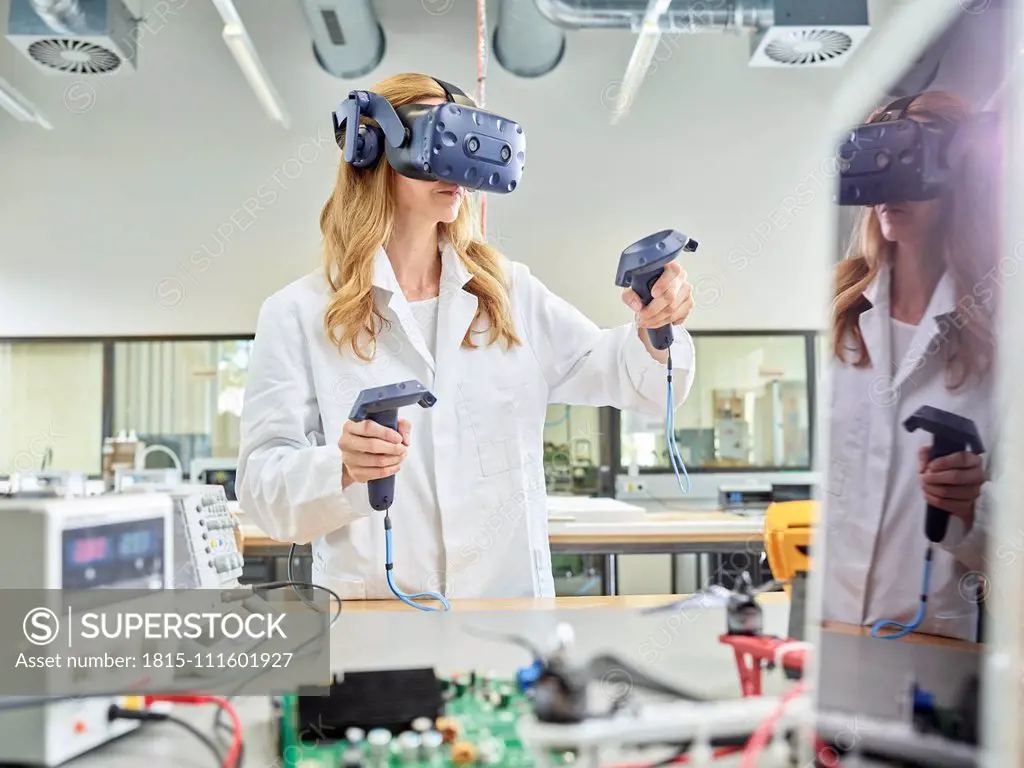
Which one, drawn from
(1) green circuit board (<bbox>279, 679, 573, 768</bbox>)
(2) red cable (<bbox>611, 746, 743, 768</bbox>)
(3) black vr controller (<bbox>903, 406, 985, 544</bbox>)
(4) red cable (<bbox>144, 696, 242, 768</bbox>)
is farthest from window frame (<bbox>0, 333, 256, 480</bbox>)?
(3) black vr controller (<bbox>903, 406, 985, 544</bbox>)

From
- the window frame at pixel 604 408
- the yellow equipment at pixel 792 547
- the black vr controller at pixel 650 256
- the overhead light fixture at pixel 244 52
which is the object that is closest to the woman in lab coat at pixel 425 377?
the black vr controller at pixel 650 256

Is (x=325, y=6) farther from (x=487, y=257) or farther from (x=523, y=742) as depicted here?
(x=523, y=742)

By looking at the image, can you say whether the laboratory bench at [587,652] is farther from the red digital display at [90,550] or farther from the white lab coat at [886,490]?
the red digital display at [90,550]

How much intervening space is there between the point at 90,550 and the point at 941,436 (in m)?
0.49

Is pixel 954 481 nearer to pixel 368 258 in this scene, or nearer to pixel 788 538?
pixel 788 538

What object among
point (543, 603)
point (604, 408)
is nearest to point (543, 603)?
point (543, 603)

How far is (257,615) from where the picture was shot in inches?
27.1

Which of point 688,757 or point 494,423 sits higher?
point 494,423

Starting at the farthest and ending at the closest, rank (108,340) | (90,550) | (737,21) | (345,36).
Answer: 1. (108,340)
2. (345,36)
3. (737,21)
4. (90,550)

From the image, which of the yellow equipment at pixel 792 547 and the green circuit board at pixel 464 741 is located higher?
the yellow equipment at pixel 792 547

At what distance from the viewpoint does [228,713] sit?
57 cm

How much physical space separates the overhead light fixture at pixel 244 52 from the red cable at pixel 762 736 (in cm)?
314

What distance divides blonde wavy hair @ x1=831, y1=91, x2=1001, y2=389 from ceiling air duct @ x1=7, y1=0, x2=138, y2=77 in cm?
360

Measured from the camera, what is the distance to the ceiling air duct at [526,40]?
3.86 meters
